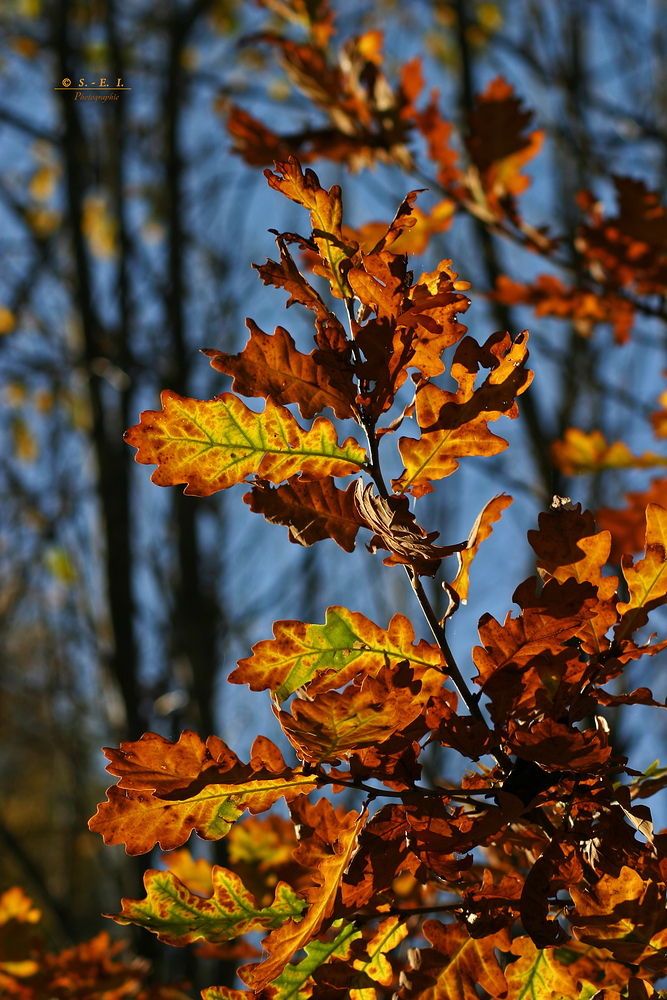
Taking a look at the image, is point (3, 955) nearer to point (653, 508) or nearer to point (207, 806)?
point (207, 806)

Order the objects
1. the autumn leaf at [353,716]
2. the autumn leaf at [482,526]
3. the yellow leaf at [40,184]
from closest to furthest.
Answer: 1. the autumn leaf at [353,716]
2. the autumn leaf at [482,526]
3. the yellow leaf at [40,184]

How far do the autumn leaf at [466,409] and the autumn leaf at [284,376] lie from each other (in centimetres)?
7

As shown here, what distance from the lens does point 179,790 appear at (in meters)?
0.60

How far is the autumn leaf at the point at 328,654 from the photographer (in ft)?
2.02

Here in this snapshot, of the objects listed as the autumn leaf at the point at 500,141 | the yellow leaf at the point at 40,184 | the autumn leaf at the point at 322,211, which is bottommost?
the autumn leaf at the point at 322,211

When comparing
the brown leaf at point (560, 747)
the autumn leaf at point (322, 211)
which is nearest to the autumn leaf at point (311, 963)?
the brown leaf at point (560, 747)

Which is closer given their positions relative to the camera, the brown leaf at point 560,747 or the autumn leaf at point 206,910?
the brown leaf at point 560,747

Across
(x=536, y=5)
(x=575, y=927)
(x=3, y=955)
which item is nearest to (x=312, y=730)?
(x=575, y=927)

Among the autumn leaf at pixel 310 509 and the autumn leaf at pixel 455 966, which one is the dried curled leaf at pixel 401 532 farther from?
the autumn leaf at pixel 455 966

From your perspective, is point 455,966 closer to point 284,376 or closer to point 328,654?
point 328,654

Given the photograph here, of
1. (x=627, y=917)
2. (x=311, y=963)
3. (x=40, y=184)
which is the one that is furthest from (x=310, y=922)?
(x=40, y=184)

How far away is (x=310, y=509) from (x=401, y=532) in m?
0.10

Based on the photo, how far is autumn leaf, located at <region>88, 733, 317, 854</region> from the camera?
0.60 metres

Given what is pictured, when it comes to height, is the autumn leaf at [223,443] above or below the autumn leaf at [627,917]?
above
